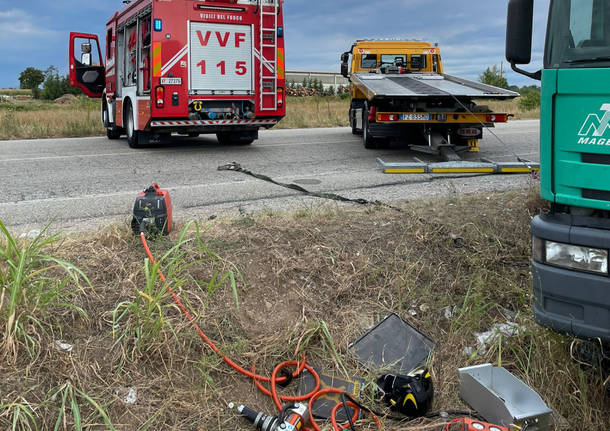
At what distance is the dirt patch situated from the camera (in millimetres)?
3152

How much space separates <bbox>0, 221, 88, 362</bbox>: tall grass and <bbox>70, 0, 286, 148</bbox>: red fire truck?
26.3 feet

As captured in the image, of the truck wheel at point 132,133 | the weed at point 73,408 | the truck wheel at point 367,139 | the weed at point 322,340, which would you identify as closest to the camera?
the weed at point 73,408

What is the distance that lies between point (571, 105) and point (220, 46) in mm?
9539

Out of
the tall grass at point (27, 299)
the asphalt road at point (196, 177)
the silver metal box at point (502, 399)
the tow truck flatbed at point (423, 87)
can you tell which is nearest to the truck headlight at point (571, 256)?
the silver metal box at point (502, 399)

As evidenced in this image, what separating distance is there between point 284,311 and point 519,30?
83.7 inches

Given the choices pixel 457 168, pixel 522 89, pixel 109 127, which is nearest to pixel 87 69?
pixel 109 127

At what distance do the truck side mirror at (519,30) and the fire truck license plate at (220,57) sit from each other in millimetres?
8772

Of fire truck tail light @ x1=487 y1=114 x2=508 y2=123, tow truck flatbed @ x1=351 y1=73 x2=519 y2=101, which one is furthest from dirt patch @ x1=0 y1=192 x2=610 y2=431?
fire truck tail light @ x1=487 y1=114 x2=508 y2=123

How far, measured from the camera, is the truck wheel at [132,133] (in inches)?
483

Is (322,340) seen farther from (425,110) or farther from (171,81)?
(171,81)

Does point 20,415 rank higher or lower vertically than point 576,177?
lower

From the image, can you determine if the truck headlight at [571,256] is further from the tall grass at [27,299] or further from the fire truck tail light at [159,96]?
the fire truck tail light at [159,96]

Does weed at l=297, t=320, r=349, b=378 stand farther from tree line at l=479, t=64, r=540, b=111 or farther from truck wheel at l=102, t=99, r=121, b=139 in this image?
tree line at l=479, t=64, r=540, b=111

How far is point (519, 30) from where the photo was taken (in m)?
3.27
